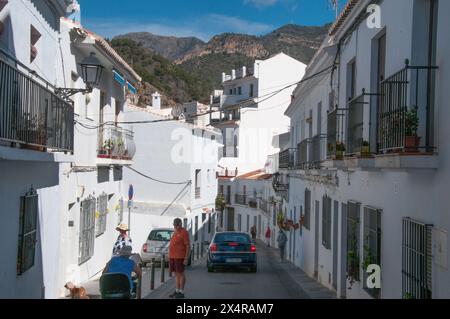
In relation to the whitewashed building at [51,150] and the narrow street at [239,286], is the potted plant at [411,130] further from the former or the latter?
the narrow street at [239,286]

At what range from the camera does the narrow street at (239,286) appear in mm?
13505

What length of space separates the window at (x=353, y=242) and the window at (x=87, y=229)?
22.3ft

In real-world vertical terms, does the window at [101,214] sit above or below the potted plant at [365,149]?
below

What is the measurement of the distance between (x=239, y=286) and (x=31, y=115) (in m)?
8.51

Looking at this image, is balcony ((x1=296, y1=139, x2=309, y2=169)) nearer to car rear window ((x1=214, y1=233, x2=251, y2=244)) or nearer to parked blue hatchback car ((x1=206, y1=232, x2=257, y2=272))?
car rear window ((x1=214, y1=233, x2=251, y2=244))

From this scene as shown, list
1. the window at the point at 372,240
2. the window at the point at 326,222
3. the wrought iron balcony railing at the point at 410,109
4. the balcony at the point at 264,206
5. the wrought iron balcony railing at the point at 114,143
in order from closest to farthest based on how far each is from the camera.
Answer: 1. the wrought iron balcony railing at the point at 410,109
2. the window at the point at 372,240
3. the window at the point at 326,222
4. the wrought iron balcony railing at the point at 114,143
5. the balcony at the point at 264,206

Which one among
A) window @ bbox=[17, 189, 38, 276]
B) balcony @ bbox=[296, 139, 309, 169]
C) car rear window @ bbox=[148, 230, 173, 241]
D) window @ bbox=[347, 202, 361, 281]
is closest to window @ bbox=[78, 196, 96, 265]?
window @ bbox=[17, 189, 38, 276]

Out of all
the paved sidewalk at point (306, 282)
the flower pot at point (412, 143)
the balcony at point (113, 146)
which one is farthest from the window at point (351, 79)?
the balcony at point (113, 146)

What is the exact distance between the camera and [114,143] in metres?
18.2

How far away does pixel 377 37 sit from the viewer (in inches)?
403

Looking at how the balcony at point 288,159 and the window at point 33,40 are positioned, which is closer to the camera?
the window at point 33,40

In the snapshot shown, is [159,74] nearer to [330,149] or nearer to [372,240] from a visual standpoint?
[330,149]

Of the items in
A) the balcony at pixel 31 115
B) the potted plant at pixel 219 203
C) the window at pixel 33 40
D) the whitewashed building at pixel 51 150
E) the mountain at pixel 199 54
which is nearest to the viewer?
the balcony at pixel 31 115

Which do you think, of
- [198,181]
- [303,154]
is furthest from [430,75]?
[198,181]
